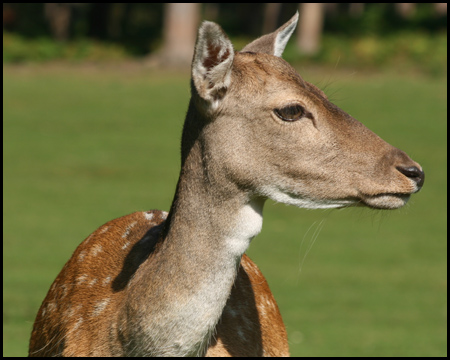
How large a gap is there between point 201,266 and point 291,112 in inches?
34.9

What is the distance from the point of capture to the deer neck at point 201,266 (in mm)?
4418

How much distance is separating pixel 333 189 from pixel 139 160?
15.3 m

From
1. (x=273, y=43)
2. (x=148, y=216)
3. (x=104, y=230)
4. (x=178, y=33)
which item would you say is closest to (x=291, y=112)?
(x=273, y=43)

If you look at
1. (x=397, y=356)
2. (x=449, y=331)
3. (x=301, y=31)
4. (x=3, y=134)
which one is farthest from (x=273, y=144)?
(x=301, y=31)

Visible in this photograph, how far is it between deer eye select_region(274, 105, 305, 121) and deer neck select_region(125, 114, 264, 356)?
0.43 meters

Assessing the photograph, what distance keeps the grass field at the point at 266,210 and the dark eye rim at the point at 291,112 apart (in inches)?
22.6

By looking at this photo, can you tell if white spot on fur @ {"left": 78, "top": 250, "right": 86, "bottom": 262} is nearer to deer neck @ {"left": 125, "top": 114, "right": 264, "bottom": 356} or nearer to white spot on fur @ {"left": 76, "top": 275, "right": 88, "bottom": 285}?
white spot on fur @ {"left": 76, "top": 275, "right": 88, "bottom": 285}

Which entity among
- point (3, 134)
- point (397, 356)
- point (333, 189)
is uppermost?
point (333, 189)

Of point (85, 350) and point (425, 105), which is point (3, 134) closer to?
point (425, 105)

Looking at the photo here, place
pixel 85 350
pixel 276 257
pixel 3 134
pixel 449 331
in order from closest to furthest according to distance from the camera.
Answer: pixel 85 350 → pixel 449 331 → pixel 276 257 → pixel 3 134

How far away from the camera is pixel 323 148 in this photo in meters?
4.50

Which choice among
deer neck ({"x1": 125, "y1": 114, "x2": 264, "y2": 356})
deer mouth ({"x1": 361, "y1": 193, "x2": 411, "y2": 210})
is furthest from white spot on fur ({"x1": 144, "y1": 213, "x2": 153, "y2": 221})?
deer mouth ({"x1": 361, "y1": 193, "x2": 411, "y2": 210})

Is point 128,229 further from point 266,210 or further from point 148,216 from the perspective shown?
point 266,210

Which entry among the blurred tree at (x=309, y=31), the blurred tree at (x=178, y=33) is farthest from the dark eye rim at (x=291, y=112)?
the blurred tree at (x=309, y=31)
